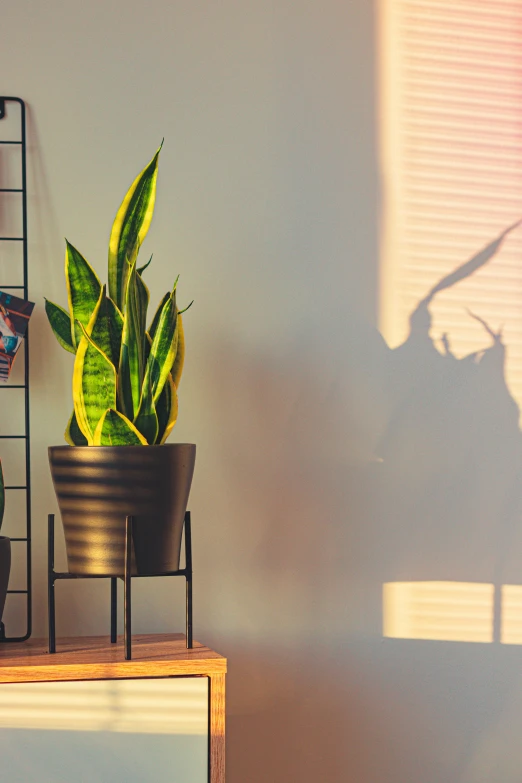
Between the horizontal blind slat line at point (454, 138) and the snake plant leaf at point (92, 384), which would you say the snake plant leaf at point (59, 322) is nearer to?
the snake plant leaf at point (92, 384)

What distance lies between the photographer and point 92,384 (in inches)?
42.6

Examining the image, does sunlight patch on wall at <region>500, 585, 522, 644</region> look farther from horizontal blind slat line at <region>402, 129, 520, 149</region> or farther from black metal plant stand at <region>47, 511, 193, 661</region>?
horizontal blind slat line at <region>402, 129, 520, 149</region>

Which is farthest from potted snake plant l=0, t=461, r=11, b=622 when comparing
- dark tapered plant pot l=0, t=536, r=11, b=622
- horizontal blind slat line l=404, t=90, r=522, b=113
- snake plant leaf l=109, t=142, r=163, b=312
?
horizontal blind slat line l=404, t=90, r=522, b=113

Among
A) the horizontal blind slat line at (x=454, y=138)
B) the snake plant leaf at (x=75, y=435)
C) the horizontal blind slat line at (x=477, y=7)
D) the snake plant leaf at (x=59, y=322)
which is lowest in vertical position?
the snake plant leaf at (x=75, y=435)

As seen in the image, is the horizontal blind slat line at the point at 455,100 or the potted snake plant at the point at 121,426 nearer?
the potted snake plant at the point at 121,426

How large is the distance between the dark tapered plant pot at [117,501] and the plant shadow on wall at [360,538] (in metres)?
0.33

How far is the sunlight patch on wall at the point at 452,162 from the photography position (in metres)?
1.48

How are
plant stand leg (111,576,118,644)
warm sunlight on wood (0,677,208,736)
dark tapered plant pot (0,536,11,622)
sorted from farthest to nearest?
plant stand leg (111,576,118,644), dark tapered plant pot (0,536,11,622), warm sunlight on wood (0,677,208,736)

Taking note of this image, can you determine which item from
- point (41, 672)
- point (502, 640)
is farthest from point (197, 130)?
point (502, 640)

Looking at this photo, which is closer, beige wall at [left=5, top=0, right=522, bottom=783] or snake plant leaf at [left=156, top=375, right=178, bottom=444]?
snake plant leaf at [left=156, top=375, right=178, bottom=444]

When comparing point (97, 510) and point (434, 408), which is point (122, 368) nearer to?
point (97, 510)

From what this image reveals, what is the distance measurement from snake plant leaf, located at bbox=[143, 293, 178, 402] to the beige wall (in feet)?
1.01

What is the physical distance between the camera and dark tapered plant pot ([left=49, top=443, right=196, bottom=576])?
1.05 m

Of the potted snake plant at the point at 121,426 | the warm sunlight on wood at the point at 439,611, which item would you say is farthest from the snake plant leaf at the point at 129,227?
the warm sunlight on wood at the point at 439,611
